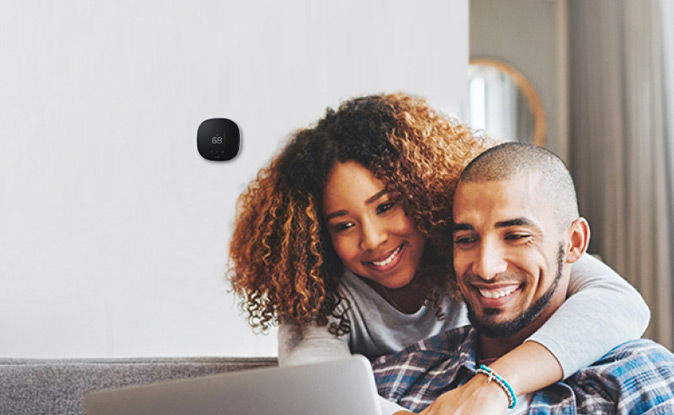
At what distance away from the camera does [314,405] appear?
0.66 m

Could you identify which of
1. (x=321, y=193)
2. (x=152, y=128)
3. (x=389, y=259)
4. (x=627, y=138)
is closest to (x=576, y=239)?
(x=389, y=259)

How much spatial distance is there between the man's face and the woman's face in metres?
0.15

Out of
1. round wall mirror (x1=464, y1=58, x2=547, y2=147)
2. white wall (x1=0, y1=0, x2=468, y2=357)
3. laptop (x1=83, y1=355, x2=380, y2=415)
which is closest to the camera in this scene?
laptop (x1=83, y1=355, x2=380, y2=415)

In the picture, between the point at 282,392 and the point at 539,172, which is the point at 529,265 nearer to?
the point at 539,172

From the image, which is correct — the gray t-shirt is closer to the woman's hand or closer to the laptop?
the woman's hand

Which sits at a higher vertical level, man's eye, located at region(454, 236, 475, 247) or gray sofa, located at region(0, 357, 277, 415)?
man's eye, located at region(454, 236, 475, 247)

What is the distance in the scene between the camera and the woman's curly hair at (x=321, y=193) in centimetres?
106

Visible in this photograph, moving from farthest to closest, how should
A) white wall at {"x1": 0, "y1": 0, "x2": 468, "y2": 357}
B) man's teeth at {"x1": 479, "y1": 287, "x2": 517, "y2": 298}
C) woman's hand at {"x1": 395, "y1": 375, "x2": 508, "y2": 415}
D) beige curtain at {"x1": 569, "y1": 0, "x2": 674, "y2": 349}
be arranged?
beige curtain at {"x1": 569, "y1": 0, "x2": 674, "y2": 349}
white wall at {"x1": 0, "y1": 0, "x2": 468, "y2": 357}
man's teeth at {"x1": 479, "y1": 287, "x2": 517, "y2": 298}
woman's hand at {"x1": 395, "y1": 375, "x2": 508, "y2": 415}

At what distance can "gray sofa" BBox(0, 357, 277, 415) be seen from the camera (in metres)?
1.19

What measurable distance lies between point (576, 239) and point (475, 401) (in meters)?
0.28

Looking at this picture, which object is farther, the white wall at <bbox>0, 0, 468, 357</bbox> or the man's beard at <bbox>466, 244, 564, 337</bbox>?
the white wall at <bbox>0, 0, 468, 357</bbox>

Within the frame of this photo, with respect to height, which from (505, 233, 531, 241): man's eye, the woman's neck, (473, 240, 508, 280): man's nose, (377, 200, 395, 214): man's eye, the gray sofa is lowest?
the gray sofa

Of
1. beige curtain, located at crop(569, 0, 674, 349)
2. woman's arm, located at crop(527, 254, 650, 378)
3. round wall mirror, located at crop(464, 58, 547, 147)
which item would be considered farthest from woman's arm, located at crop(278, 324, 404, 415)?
round wall mirror, located at crop(464, 58, 547, 147)

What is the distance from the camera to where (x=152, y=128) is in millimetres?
1710
